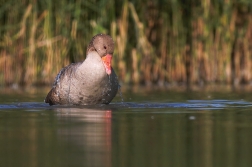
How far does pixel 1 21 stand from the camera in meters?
13.6

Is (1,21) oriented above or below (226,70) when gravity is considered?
above

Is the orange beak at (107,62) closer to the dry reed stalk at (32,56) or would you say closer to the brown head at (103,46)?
the brown head at (103,46)

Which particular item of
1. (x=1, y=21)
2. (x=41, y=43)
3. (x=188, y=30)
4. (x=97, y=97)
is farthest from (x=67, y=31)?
(x=97, y=97)

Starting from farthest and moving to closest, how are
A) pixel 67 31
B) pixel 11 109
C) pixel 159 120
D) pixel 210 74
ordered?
pixel 210 74 < pixel 67 31 < pixel 11 109 < pixel 159 120

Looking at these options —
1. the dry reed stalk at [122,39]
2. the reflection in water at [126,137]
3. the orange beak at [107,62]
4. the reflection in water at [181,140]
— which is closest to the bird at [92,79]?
the orange beak at [107,62]

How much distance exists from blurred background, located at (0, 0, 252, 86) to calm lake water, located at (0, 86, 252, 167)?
352cm

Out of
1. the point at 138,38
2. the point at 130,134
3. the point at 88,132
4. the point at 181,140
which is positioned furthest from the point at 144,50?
the point at 181,140

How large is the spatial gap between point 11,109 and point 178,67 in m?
5.75

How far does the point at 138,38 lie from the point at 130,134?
787cm

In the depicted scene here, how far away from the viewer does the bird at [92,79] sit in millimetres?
8398

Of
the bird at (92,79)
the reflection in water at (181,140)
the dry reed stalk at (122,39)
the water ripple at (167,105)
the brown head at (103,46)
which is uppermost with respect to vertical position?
the dry reed stalk at (122,39)

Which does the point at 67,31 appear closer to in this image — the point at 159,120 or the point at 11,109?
the point at 11,109

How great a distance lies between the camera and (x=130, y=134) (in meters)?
5.70

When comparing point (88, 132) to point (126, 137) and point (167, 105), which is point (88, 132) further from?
point (167, 105)
